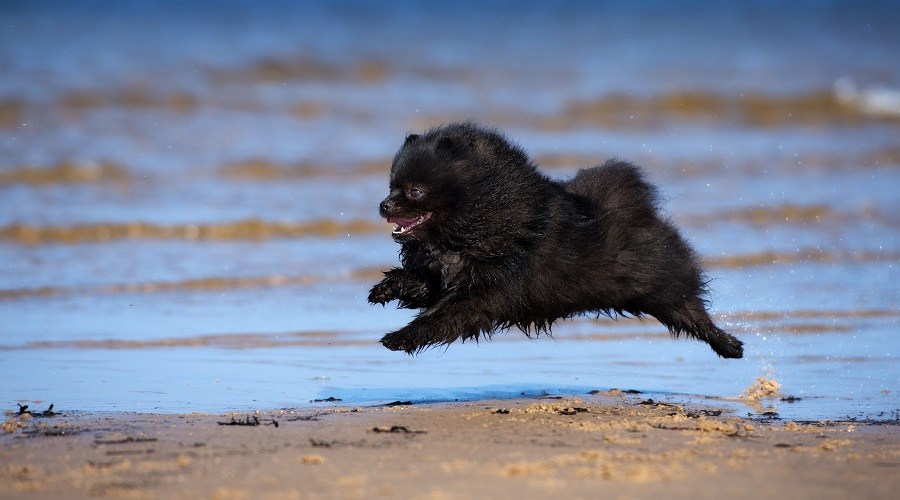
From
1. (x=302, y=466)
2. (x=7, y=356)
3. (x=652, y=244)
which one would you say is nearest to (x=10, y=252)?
(x=7, y=356)

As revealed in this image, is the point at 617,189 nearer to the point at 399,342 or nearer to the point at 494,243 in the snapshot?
the point at 494,243

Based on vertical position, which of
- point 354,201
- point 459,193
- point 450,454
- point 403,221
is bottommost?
point 450,454

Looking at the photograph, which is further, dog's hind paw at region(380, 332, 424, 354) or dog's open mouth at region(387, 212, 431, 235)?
dog's open mouth at region(387, 212, 431, 235)

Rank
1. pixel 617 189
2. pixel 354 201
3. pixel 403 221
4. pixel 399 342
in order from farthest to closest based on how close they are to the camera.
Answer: pixel 354 201, pixel 617 189, pixel 403 221, pixel 399 342

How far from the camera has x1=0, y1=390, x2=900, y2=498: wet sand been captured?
4.18 m

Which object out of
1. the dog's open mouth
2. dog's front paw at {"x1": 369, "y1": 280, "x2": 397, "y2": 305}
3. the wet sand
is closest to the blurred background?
dog's front paw at {"x1": 369, "y1": 280, "x2": 397, "y2": 305}

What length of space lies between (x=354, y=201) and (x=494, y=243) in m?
7.44

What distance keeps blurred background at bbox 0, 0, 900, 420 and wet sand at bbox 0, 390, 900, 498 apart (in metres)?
0.68

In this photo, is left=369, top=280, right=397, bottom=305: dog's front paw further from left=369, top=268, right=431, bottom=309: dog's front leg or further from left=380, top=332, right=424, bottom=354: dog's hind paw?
left=380, top=332, right=424, bottom=354: dog's hind paw

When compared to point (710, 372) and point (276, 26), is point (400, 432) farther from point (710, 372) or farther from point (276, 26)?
point (276, 26)

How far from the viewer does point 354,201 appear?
13.4 m

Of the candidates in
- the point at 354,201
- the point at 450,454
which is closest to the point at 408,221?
the point at 450,454

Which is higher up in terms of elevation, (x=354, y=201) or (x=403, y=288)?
(x=354, y=201)

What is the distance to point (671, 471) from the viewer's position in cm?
442
